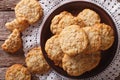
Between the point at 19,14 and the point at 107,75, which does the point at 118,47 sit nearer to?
the point at 107,75

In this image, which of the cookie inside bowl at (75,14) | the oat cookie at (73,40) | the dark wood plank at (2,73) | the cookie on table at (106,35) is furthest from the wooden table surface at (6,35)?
the cookie on table at (106,35)

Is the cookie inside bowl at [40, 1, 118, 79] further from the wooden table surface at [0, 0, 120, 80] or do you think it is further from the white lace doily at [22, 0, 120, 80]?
the wooden table surface at [0, 0, 120, 80]

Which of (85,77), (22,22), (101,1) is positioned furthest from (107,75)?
(22,22)

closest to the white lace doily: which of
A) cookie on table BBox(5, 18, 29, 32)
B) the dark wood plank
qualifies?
cookie on table BBox(5, 18, 29, 32)

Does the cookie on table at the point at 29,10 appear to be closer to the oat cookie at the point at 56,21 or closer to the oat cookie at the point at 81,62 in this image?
the oat cookie at the point at 56,21

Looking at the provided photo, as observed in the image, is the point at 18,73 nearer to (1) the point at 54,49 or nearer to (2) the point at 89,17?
(1) the point at 54,49

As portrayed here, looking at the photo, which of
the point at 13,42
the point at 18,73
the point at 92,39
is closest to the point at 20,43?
the point at 13,42
